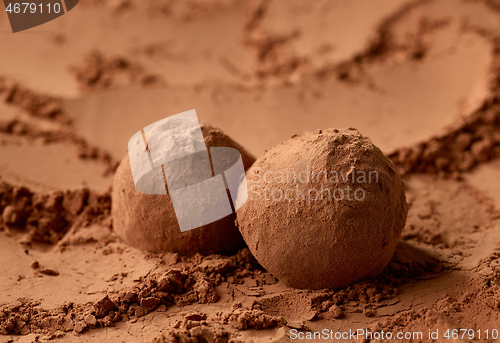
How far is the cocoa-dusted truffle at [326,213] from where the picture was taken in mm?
2412

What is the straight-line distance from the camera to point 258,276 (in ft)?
8.84

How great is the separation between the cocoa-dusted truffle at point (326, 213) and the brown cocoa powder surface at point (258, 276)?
0.14 m

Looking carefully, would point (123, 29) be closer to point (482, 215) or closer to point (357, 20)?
point (357, 20)

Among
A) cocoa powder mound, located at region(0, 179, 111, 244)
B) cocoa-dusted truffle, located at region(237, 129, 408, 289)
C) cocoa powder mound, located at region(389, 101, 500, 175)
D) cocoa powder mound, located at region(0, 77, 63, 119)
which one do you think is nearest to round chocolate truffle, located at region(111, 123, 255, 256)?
cocoa-dusted truffle, located at region(237, 129, 408, 289)

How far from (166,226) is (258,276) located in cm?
56

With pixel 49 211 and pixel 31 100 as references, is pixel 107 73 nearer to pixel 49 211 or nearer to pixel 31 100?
pixel 31 100

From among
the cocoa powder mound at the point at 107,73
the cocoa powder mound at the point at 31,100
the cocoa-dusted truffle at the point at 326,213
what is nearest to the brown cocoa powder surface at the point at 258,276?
the cocoa-dusted truffle at the point at 326,213

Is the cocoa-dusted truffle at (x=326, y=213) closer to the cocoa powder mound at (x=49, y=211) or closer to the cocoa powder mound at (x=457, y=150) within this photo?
the cocoa powder mound at (x=49, y=211)

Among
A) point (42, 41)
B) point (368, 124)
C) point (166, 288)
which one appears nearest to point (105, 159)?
point (166, 288)

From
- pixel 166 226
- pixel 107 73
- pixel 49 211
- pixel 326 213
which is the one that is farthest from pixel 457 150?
pixel 107 73

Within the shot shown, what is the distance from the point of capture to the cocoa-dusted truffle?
7.91 ft

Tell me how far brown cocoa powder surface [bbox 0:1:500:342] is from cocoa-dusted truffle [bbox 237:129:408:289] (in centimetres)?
14

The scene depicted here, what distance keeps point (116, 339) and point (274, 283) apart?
31.9 inches

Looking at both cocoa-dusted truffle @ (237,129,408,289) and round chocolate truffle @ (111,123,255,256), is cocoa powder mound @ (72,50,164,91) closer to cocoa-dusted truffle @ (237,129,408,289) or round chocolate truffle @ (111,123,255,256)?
round chocolate truffle @ (111,123,255,256)
